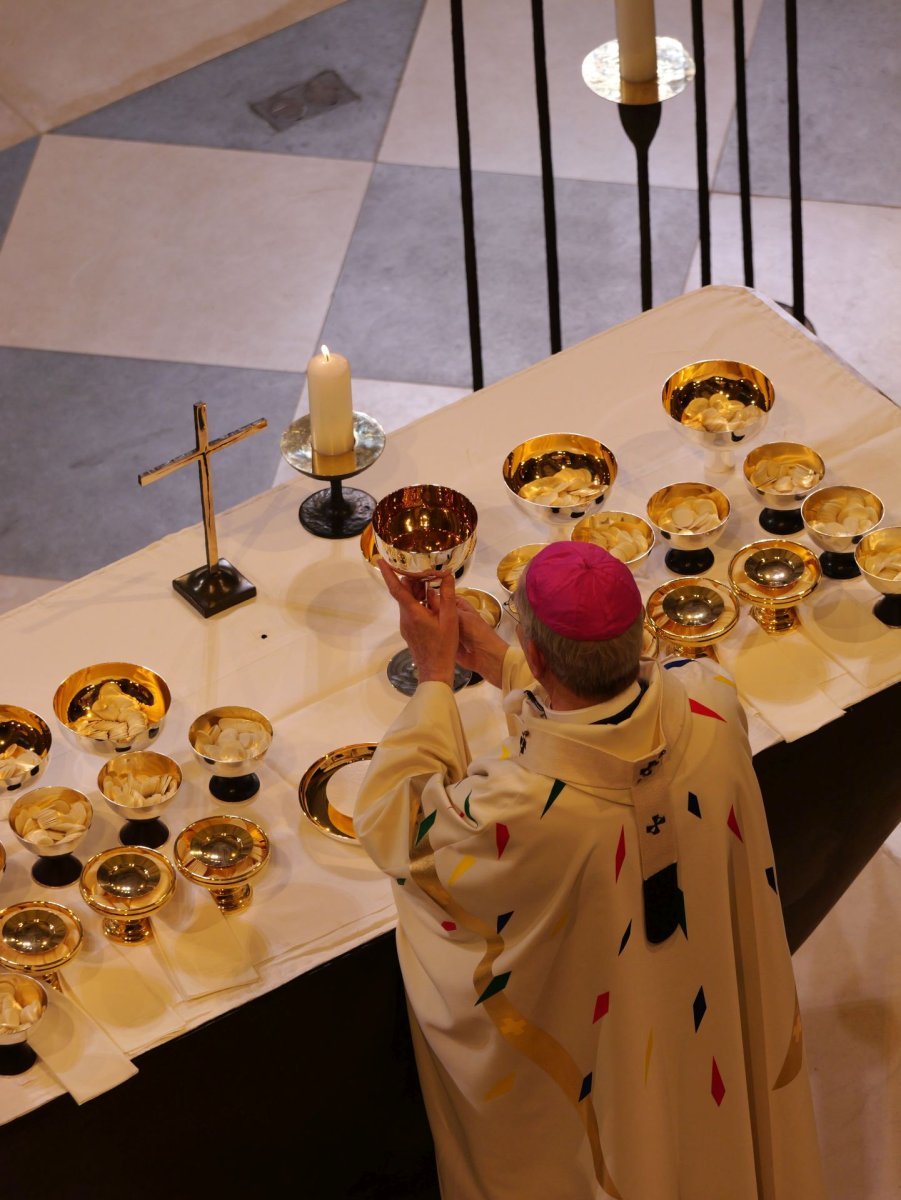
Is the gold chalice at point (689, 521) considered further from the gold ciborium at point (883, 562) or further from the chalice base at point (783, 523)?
the gold ciborium at point (883, 562)

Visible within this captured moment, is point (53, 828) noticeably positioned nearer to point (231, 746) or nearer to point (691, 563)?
point (231, 746)

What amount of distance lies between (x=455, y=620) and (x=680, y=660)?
0.32 metres

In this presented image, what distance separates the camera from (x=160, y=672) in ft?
8.88

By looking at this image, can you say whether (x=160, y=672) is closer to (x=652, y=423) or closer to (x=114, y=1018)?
(x=114, y=1018)

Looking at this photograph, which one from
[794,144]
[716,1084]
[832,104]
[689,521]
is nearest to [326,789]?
[716,1084]

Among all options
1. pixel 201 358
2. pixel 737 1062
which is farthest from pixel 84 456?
pixel 737 1062

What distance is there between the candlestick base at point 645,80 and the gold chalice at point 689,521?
91 centimetres

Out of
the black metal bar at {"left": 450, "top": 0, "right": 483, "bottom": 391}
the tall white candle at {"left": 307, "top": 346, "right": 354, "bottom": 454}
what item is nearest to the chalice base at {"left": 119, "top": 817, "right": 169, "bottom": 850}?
the tall white candle at {"left": 307, "top": 346, "right": 354, "bottom": 454}

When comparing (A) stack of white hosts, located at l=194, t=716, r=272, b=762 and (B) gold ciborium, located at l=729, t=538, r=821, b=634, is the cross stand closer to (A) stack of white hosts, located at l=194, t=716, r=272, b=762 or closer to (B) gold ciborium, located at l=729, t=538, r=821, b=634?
(A) stack of white hosts, located at l=194, t=716, r=272, b=762

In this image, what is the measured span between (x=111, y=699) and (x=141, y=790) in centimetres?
22

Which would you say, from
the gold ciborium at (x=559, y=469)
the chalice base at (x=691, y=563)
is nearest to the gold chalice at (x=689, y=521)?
the chalice base at (x=691, y=563)

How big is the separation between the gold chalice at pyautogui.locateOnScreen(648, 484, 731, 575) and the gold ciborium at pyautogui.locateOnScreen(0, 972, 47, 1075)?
125 centimetres

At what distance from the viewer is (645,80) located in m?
3.38

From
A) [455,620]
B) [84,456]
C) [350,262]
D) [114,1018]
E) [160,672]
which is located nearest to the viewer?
[114,1018]
